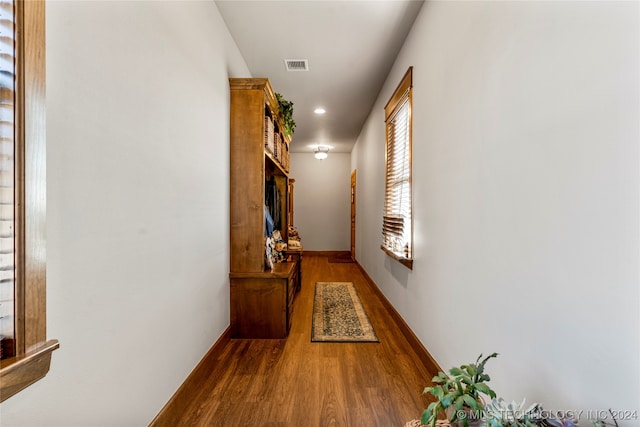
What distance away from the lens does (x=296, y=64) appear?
126 inches

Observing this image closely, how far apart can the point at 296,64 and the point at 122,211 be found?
8.76 ft

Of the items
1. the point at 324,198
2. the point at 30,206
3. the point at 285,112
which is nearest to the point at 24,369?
the point at 30,206

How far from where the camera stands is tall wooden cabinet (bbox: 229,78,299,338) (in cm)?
261

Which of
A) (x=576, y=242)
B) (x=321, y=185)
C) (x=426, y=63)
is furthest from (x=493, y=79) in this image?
(x=321, y=185)

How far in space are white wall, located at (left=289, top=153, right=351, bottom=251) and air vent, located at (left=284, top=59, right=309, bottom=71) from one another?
15.3 feet

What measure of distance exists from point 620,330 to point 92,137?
1.78 meters

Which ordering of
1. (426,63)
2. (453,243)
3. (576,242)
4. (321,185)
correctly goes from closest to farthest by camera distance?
(576,242)
(453,243)
(426,63)
(321,185)

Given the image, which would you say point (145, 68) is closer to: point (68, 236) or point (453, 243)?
point (68, 236)

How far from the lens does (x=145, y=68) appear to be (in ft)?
4.47

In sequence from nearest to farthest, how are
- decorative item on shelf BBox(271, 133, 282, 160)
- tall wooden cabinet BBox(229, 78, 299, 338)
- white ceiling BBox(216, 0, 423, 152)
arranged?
white ceiling BBox(216, 0, 423, 152) → tall wooden cabinet BBox(229, 78, 299, 338) → decorative item on shelf BBox(271, 133, 282, 160)

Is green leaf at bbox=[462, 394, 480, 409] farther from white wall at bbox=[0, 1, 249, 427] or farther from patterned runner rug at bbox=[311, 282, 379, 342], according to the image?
patterned runner rug at bbox=[311, 282, 379, 342]

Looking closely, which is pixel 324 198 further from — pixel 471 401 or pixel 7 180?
pixel 7 180

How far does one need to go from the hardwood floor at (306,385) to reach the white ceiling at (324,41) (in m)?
2.81

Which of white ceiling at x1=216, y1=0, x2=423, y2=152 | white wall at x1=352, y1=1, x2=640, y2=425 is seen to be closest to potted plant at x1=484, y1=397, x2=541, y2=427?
white wall at x1=352, y1=1, x2=640, y2=425
